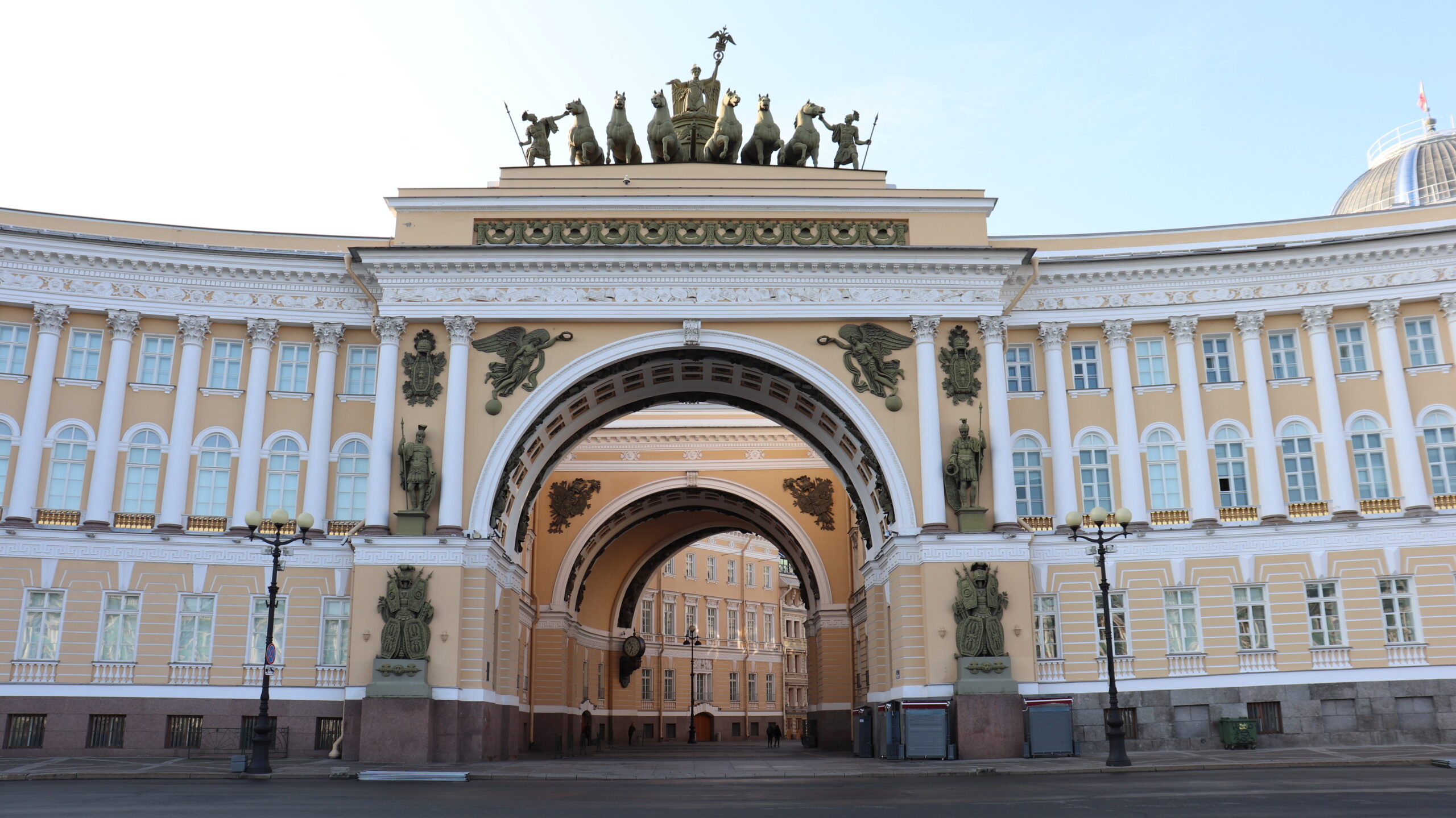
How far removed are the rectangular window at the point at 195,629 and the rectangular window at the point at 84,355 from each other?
7.10 m

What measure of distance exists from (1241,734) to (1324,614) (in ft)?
14.8

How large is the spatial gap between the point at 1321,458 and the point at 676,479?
2549 centimetres

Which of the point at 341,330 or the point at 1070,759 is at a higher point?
the point at 341,330

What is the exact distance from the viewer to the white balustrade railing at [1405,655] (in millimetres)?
31938

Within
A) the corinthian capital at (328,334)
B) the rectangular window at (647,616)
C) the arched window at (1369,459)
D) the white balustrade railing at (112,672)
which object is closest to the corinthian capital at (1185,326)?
the arched window at (1369,459)

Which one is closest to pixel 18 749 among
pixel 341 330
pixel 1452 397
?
pixel 341 330

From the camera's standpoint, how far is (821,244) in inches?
1345

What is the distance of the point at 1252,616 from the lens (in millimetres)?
33094

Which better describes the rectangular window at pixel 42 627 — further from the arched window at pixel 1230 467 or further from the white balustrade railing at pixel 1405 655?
the white balustrade railing at pixel 1405 655

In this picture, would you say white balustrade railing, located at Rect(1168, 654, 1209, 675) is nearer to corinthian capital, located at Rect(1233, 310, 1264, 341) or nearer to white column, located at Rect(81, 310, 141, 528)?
corinthian capital, located at Rect(1233, 310, 1264, 341)

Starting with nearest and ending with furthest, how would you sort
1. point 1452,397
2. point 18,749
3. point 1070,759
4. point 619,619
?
point 1070,759 < point 18,749 < point 1452,397 < point 619,619

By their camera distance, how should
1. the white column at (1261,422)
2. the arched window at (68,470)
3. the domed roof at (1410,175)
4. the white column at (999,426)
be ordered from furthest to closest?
the domed roof at (1410,175)
the white column at (1261,422)
the arched window at (68,470)
the white column at (999,426)

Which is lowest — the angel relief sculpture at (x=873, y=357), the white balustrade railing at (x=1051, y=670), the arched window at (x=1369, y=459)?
the white balustrade railing at (x=1051, y=670)

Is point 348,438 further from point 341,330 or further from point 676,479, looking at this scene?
point 676,479
